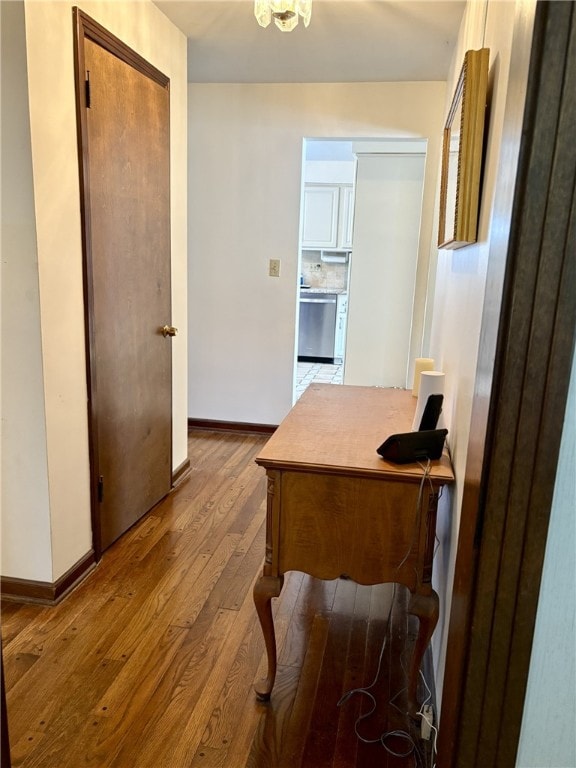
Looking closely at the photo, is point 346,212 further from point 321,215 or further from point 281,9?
point 281,9

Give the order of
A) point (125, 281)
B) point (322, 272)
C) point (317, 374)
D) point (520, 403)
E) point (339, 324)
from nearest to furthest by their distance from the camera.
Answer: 1. point (520, 403)
2. point (125, 281)
3. point (317, 374)
4. point (339, 324)
5. point (322, 272)

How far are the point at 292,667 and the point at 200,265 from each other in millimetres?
2828

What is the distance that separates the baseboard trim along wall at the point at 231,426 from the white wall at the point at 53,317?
1.90 m

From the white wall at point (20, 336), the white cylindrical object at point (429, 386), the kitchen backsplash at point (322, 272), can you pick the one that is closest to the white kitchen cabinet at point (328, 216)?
the kitchen backsplash at point (322, 272)

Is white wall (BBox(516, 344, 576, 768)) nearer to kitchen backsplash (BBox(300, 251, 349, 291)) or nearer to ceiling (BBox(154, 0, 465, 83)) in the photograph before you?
ceiling (BBox(154, 0, 465, 83))

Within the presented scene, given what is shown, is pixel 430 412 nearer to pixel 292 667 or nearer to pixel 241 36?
pixel 292 667

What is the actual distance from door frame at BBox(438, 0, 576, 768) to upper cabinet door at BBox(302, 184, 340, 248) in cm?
613

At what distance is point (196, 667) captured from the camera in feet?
5.49

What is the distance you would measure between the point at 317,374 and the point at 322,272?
180 centimetres

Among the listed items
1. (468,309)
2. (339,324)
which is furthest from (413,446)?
(339,324)

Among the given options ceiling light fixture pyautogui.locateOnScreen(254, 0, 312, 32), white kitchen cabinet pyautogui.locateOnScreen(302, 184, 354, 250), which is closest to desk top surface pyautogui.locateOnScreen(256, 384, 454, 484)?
ceiling light fixture pyautogui.locateOnScreen(254, 0, 312, 32)

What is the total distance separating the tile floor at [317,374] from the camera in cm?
583

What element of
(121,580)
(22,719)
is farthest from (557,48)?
(121,580)

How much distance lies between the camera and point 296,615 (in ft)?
6.44
